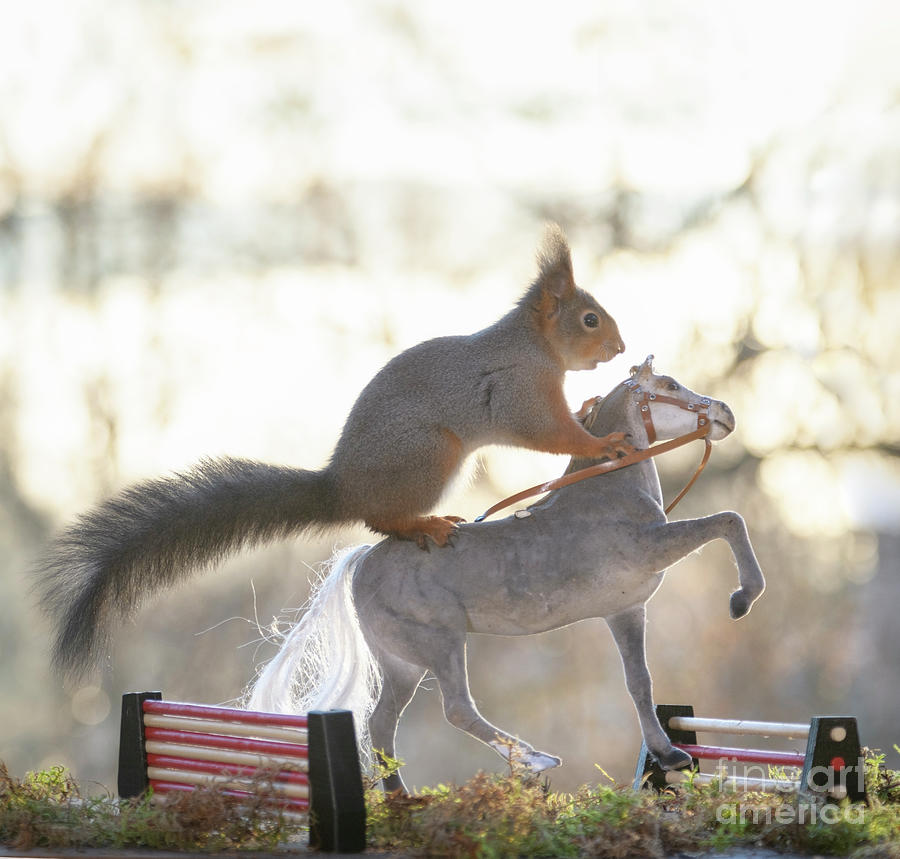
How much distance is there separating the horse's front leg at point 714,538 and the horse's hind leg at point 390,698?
75 centimetres

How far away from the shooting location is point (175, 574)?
3148 millimetres

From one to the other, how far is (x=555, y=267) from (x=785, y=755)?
1.48m

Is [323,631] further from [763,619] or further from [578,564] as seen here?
[763,619]

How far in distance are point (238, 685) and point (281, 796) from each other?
4.85 meters

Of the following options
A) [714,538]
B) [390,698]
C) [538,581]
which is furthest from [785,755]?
[390,698]

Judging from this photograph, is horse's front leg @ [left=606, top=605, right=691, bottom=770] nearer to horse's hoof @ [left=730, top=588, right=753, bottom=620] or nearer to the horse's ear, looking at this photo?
horse's hoof @ [left=730, top=588, right=753, bottom=620]

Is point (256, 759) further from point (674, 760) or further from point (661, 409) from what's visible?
point (661, 409)

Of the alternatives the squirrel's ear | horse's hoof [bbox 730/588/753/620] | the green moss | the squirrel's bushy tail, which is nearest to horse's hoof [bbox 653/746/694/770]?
the green moss

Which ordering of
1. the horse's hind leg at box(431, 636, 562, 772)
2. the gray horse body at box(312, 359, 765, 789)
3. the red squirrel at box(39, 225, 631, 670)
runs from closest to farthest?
the horse's hind leg at box(431, 636, 562, 772) → the gray horse body at box(312, 359, 765, 789) → the red squirrel at box(39, 225, 631, 670)

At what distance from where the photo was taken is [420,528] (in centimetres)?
311

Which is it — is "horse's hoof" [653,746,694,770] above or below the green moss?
above

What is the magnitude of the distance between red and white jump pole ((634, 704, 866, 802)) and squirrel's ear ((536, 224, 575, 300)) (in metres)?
1.25

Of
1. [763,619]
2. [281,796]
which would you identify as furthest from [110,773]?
[281,796]

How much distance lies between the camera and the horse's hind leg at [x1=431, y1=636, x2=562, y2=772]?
9.16 ft
